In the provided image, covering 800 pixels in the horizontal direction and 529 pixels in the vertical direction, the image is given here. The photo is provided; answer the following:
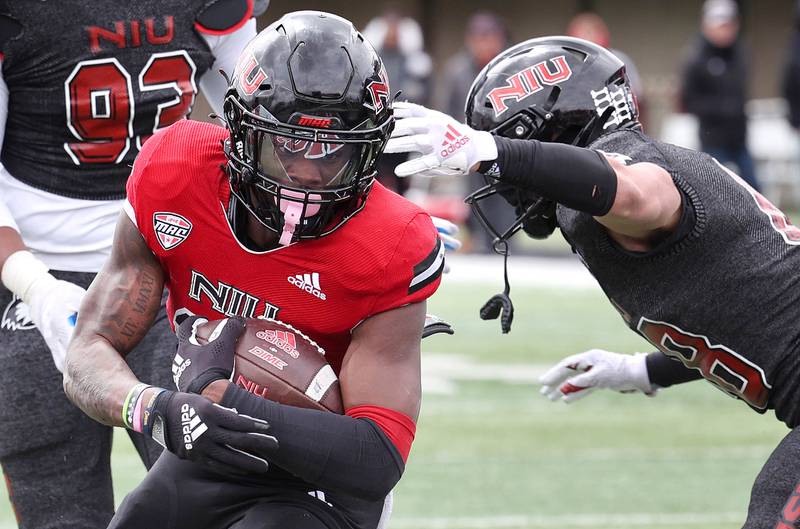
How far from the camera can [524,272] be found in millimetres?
12969

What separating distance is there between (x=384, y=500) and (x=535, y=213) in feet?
2.88

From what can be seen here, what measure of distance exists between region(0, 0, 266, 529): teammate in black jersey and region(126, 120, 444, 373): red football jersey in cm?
52

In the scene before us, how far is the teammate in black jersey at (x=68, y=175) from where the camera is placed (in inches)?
142

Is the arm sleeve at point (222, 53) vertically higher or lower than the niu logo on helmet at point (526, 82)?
lower

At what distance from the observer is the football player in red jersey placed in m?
2.93

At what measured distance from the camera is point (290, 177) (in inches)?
118

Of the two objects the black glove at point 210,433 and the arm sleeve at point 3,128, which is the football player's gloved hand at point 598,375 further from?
the arm sleeve at point 3,128

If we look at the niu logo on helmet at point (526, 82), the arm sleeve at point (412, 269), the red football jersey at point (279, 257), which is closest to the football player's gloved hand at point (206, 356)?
the red football jersey at point (279, 257)

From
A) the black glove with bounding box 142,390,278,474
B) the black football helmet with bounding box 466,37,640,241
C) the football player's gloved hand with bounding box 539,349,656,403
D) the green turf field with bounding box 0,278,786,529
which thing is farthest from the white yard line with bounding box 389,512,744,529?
the black glove with bounding box 142,390,278,474

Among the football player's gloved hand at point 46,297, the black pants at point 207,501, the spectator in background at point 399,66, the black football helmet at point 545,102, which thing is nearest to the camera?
the black pants at point 207,501

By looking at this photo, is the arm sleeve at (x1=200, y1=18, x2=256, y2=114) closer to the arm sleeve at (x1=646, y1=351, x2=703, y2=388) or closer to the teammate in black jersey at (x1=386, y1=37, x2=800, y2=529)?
the teammate in black jersey at (x1=386, y1=37, x2=800, y2=529)

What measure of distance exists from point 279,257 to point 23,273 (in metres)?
0.87

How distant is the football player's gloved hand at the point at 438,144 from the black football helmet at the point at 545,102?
0.39 metres

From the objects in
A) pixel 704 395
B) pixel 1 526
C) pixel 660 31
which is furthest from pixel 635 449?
pixel 660 31
